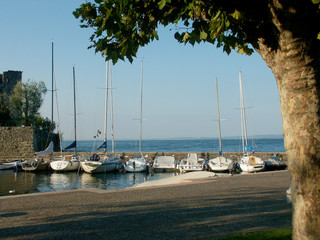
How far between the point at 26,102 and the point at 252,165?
44.2 m

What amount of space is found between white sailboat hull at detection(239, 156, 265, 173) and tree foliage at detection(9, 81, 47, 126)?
40249 mm

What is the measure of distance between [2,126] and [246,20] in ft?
172

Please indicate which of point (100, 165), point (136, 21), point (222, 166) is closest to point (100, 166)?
point (100, 165)

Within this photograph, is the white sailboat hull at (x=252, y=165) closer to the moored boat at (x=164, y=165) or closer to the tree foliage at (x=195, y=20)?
the moored boat at (x=164, y=165)

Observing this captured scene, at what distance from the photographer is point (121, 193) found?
43.6 ft

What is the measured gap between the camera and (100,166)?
31.9 metres

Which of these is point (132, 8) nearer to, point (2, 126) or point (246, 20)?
point (246, 20)

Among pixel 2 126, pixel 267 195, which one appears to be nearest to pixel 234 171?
pixel 267 195

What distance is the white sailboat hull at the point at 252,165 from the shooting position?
93.5 ft

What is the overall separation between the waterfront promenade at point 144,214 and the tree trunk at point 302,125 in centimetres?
279

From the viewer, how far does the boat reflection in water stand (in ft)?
77.5

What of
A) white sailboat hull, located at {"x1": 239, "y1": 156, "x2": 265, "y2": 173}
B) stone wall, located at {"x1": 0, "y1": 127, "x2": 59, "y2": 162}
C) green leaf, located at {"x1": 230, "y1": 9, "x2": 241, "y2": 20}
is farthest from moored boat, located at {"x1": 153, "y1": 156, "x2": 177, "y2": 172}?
green leaf, located at {"x1": 230, "y1": 9, "x2": 241, "y2": 20}

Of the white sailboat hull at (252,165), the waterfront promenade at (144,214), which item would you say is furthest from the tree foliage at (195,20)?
the white sailboat hull at (252,165)

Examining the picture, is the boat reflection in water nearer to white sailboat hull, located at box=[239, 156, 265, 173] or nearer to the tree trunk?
white sailboat hull, located at box=[239, 156, 265, 173]
